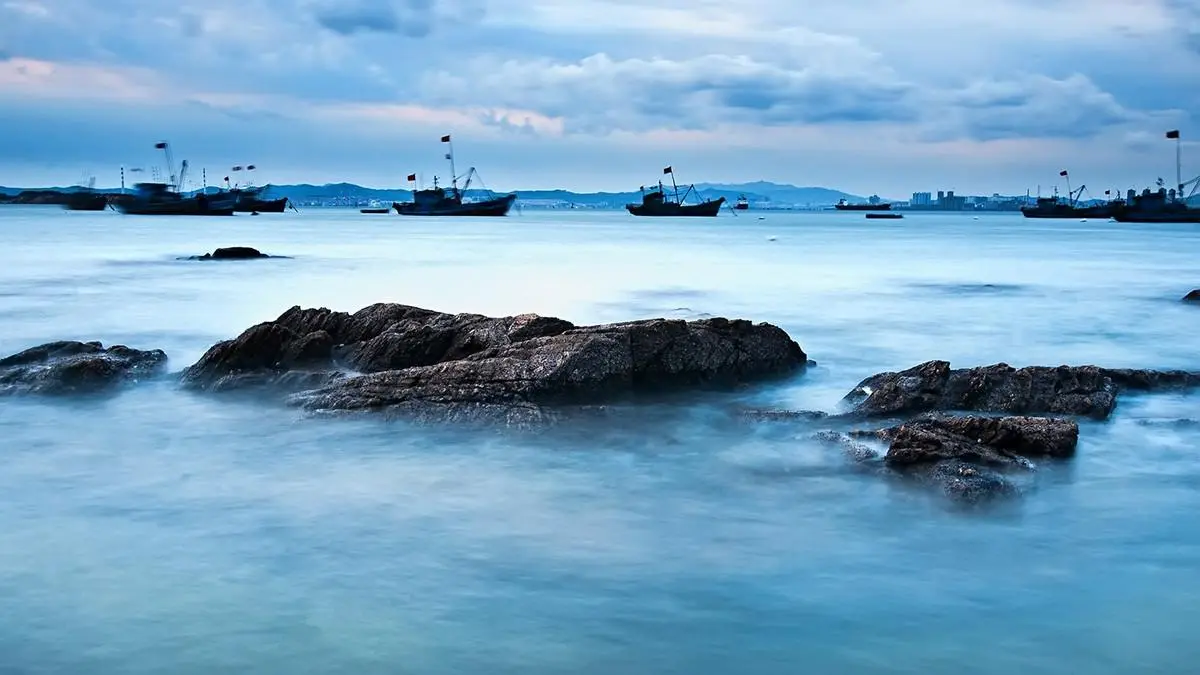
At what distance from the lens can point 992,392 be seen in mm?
10133

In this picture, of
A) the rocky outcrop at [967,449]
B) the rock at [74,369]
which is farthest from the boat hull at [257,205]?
the rocky outcrop at [967,449]

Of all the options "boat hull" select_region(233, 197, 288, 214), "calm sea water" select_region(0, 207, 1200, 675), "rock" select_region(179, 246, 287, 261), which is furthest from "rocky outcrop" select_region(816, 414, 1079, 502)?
"boat hull" select_region(233, 197, 288, 214)

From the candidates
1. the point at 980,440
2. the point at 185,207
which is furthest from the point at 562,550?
the point at 185,207

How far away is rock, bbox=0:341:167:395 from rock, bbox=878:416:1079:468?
335 inches

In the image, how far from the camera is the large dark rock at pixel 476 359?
1014 centimetres

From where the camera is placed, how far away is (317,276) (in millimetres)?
33375

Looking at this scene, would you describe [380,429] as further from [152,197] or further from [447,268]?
[152,197]

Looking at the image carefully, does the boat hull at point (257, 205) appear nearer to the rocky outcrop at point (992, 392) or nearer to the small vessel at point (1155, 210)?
the small vessel at point (1155, 210)

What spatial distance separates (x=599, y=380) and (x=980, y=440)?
3.62 m

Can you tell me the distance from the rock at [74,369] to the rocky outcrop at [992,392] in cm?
820

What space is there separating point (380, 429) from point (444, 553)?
2.92 metres

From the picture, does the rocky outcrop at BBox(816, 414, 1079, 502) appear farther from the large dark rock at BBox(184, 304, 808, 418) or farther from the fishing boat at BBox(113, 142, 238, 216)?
the fishing boat at BBox(113, 142, 238, 216)

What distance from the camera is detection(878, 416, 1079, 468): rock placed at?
8094 mm

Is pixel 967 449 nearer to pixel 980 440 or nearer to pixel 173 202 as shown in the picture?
pixel 980 440
